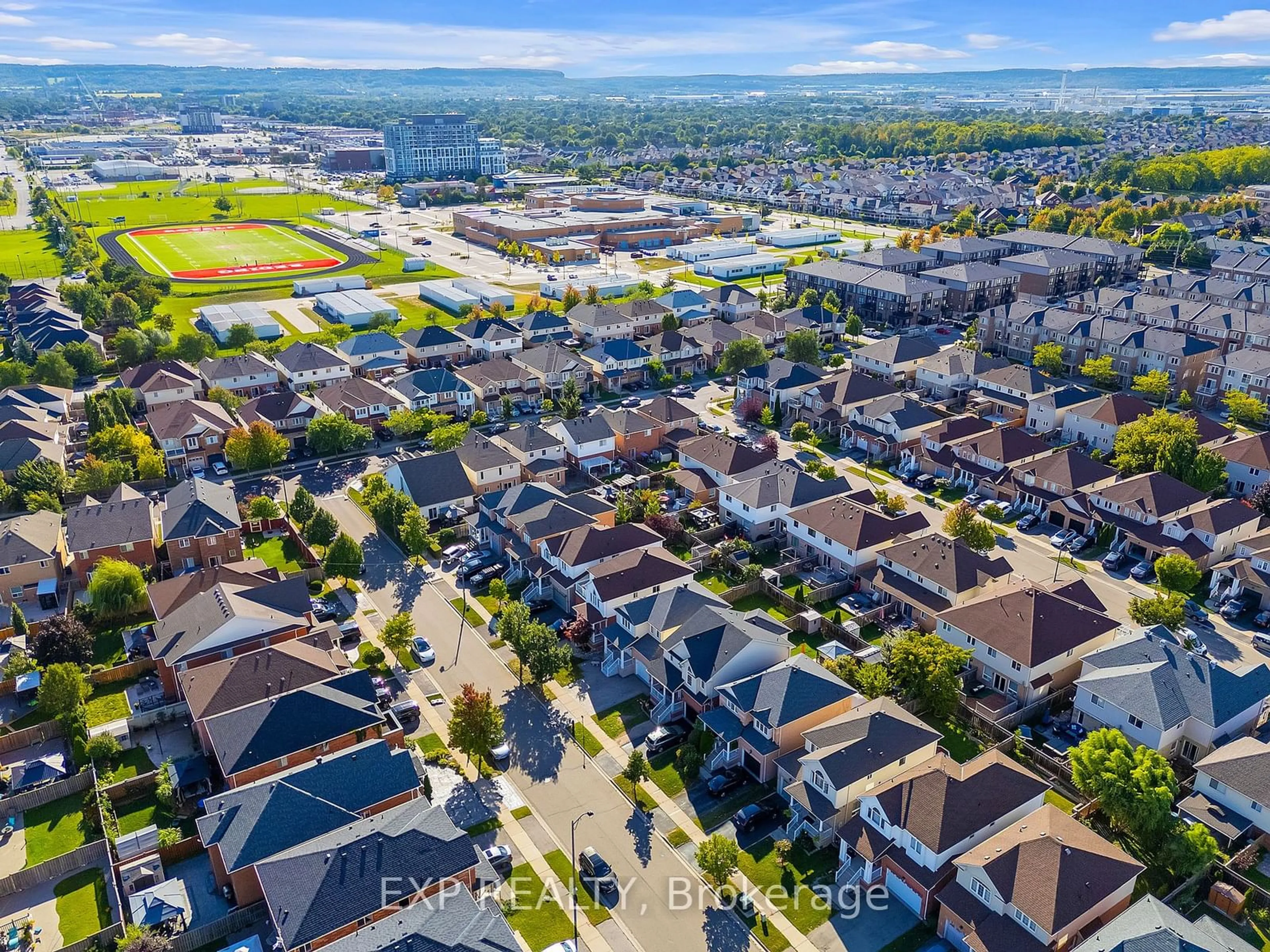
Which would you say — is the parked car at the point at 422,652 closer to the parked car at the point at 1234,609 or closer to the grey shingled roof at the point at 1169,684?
the grey shingled roof at the point at 1169,684

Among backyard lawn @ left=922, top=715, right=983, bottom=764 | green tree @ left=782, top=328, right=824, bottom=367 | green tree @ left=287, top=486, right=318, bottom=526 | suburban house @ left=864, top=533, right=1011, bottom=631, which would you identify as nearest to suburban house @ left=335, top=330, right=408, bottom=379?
green tree @ left=287, top=486, right=318, bottom=526

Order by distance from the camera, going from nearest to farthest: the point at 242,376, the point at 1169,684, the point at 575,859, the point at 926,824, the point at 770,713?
1. the point at 926,824
2. the point at 575,859
3. the point at 770,713
4. the point at 1169,684
5. the point at 242,376

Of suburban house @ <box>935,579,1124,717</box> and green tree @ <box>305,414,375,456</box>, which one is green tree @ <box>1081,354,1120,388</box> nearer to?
suburban house @ <box>935,579,1124,717</box>

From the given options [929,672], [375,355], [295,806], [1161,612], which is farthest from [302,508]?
[1161,612]

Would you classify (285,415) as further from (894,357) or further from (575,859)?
Answer: (894,357)

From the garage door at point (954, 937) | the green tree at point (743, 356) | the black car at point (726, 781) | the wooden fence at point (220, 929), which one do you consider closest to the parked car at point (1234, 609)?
the garage door at point (954, 937)

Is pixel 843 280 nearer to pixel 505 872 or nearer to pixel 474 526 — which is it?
pixel 474 526
